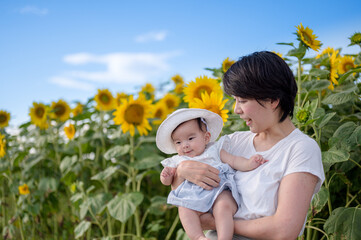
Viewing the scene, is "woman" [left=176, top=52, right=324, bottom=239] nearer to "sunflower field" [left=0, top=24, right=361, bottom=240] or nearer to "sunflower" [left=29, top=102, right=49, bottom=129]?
"sunflower field" [left=0, top=24, right=361, bottom=240]

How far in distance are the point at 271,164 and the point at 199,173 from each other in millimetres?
296

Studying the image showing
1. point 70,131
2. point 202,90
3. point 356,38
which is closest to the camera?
point 202,90

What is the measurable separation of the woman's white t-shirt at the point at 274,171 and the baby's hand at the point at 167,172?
308 millimetres

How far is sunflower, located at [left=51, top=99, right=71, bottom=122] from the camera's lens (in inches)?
157

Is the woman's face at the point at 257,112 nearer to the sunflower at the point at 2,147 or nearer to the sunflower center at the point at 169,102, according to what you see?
the sunflower center at the point at 169,102

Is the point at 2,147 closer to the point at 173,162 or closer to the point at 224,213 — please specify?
the point at 173,162

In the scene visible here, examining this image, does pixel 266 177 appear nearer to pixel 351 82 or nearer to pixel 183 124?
pixel 183 124

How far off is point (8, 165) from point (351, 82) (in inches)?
125

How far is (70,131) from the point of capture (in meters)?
3.87

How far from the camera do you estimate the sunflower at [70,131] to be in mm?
3828

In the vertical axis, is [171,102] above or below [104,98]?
below

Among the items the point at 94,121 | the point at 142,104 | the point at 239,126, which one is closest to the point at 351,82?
the point at 239,126

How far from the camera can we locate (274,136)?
5.33 ft

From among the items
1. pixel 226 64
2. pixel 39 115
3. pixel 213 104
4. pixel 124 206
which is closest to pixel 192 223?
pixel 213 104
